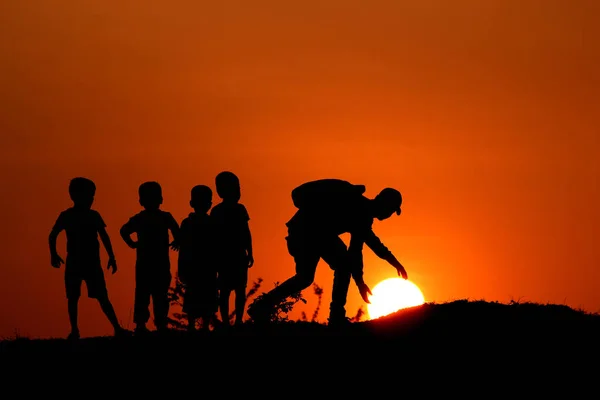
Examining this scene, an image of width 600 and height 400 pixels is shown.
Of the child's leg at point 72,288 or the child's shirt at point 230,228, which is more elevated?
the child's shirt at point 230,228

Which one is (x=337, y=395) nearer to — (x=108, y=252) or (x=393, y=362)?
(x=393, y=362)

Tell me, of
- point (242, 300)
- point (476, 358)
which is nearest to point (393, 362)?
point (476, 358)

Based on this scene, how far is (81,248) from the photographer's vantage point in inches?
697

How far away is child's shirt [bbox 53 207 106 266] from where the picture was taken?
1756cm

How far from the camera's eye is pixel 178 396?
44.9 feet

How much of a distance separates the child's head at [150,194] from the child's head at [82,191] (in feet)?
2.72

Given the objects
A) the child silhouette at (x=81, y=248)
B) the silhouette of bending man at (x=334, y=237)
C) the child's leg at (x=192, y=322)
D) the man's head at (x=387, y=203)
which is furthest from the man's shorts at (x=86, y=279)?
the man's head at (x=387, y=203)

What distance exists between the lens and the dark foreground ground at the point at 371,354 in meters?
14.3

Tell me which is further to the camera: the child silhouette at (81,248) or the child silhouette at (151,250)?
the child silhouette at (151,250)

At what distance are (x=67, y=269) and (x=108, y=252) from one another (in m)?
0.73

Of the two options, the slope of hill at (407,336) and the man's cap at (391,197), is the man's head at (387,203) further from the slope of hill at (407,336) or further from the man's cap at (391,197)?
the slope of hill at (407,336)

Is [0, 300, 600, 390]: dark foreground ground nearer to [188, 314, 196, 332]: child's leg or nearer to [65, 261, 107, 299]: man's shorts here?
[65, 261, 107, 299]: man's shorts

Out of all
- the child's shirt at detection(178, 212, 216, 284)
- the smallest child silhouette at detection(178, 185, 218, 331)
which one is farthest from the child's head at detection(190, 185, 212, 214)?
the child's shirt at detection(178, 212, 216, 284)

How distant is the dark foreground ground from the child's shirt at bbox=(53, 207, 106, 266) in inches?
56.2
